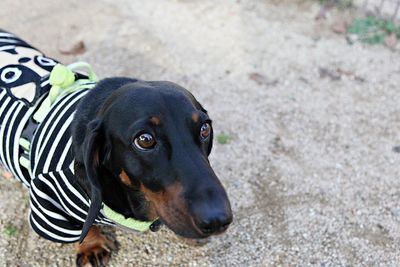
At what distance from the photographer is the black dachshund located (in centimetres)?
191

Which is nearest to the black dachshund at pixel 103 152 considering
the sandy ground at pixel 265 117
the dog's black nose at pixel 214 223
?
the dog's black nose at pixel 214 223

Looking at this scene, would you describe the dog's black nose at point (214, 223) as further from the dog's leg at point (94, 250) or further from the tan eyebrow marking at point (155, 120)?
the dog's leg at point (94, 250)

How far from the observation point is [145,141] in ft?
6.34

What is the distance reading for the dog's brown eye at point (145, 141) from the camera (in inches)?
76.0

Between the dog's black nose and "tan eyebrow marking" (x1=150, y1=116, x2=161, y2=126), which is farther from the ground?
"tan eyebrow marking" (x1=150, y1=116, x2=161, y2=126)

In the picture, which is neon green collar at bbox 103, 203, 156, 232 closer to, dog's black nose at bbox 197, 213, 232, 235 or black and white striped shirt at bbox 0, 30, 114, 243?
black and white striped shirt at bbox 0, 30, 114, 243

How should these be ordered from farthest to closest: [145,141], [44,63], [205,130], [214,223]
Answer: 1. [44,63]
2. [205,130]
3. [145,141]
4. [214,223]

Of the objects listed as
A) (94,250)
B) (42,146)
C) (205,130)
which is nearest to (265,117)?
(94,250)

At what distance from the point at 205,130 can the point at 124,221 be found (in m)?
0.66

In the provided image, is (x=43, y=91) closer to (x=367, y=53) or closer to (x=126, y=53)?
(x=126, y=53)

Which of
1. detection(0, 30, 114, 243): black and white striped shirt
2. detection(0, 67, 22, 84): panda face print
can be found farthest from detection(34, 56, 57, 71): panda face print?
detection(0, 67, 22, 84): panda face print

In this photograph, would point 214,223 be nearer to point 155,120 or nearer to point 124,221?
point 155,120

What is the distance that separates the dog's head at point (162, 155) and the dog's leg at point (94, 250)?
0.69 meters

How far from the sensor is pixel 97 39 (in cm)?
461
